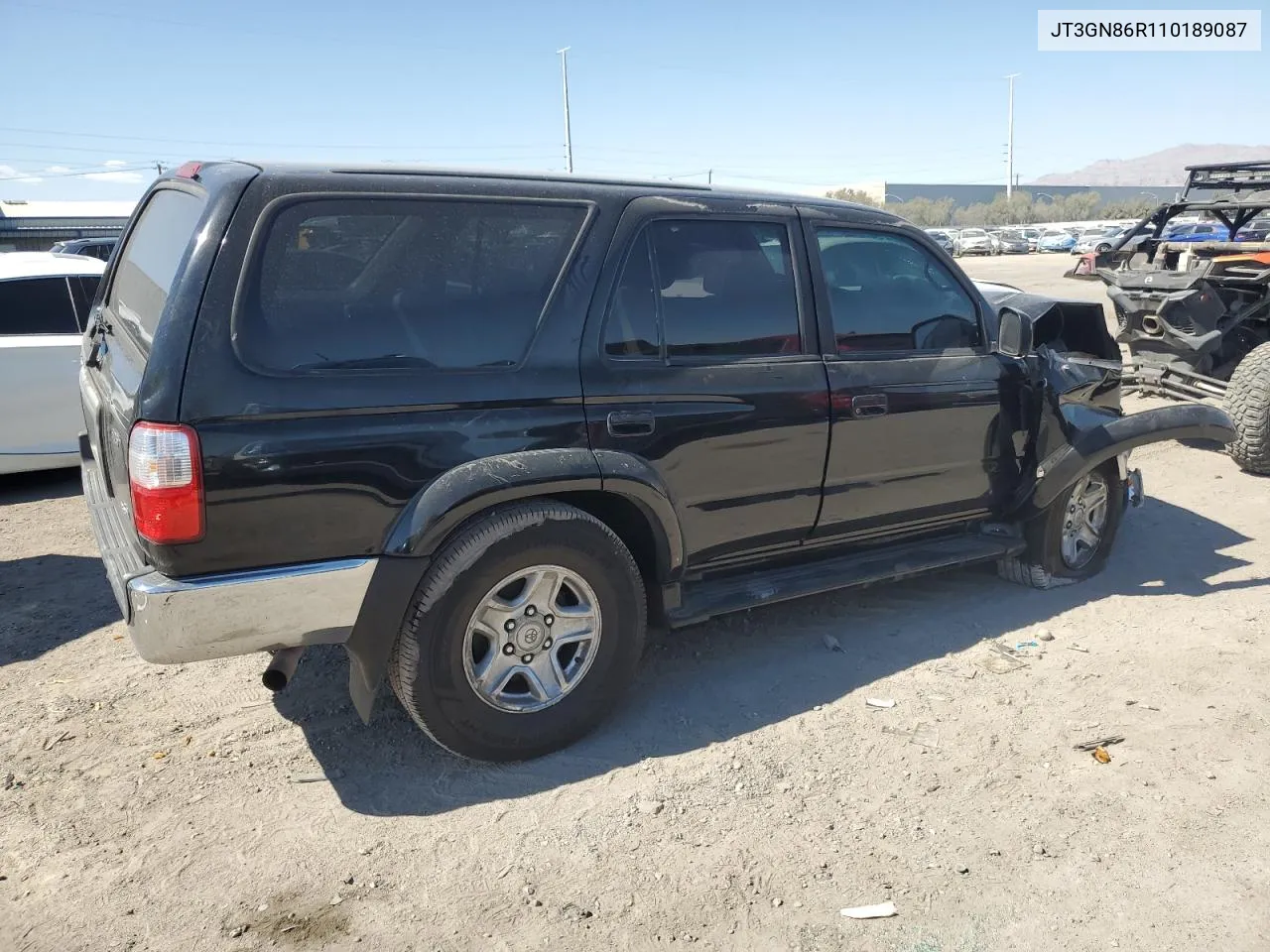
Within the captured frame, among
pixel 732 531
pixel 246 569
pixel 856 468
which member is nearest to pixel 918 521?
pixel 856 468

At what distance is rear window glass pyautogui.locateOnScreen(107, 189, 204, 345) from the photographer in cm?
303

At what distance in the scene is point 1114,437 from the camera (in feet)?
15.7

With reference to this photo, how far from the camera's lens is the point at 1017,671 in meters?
4.13

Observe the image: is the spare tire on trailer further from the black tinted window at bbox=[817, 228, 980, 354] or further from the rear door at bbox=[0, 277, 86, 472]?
the rear door at bbox=[0, 277, 86, 472]

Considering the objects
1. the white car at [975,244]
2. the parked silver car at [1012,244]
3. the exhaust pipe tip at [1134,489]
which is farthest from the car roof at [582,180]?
the parked silver car at [1012,244]

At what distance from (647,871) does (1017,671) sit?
2066 mm

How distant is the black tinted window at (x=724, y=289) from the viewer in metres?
3.58

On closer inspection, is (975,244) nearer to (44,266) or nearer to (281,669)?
(44,266)

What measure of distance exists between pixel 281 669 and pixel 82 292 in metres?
5.00

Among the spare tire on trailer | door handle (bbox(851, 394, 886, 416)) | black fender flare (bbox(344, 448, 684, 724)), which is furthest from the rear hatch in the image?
the spare tire on trailer

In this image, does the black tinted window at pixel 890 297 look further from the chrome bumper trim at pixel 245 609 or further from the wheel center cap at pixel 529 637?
the chrome bumper trim at pixel 245 609

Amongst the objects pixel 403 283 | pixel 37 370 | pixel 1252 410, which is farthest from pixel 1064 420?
pixel 37 370

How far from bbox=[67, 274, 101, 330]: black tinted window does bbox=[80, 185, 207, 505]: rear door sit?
3198 millimetres

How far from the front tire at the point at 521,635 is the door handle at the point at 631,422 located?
1.06 ft
